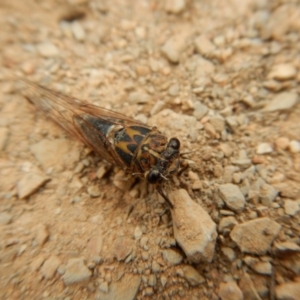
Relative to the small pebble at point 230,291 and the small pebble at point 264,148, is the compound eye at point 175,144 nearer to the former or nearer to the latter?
A: the small pebble at point 264,148

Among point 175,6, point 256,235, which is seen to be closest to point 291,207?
point 256,235

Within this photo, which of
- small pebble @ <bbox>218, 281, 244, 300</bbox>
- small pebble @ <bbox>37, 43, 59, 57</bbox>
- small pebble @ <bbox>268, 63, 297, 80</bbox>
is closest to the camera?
small pebble @ <bbox>218, 281, 244, 300</bbox>

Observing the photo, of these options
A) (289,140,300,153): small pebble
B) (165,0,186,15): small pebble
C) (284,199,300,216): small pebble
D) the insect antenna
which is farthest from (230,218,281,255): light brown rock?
(165,0,186,15): small pebble

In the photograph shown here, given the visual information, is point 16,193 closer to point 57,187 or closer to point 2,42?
point 57,187

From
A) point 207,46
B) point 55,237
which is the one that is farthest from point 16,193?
point 207,46

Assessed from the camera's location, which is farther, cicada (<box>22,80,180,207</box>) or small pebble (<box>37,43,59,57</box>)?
small pebble (<box>37,43,59,57</box>)

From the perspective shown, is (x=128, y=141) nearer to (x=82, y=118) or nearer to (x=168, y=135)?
(x=168, y=135)

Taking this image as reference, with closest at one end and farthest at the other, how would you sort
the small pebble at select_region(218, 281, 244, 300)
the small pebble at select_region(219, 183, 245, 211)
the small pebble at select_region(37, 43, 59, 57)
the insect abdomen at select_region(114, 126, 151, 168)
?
the small pebble at select_region(218, 281, 244, 300)
the small pebble at select_region(219, 183, 245, 211)
the insect abdomen at select_region(114, 126, 151, 168)
the small pebble at select_region(37, 43, 59, 57)

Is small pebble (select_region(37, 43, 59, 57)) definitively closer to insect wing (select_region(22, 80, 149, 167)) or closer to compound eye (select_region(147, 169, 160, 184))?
insect wing (select_region(22, 80, 149, 167))
